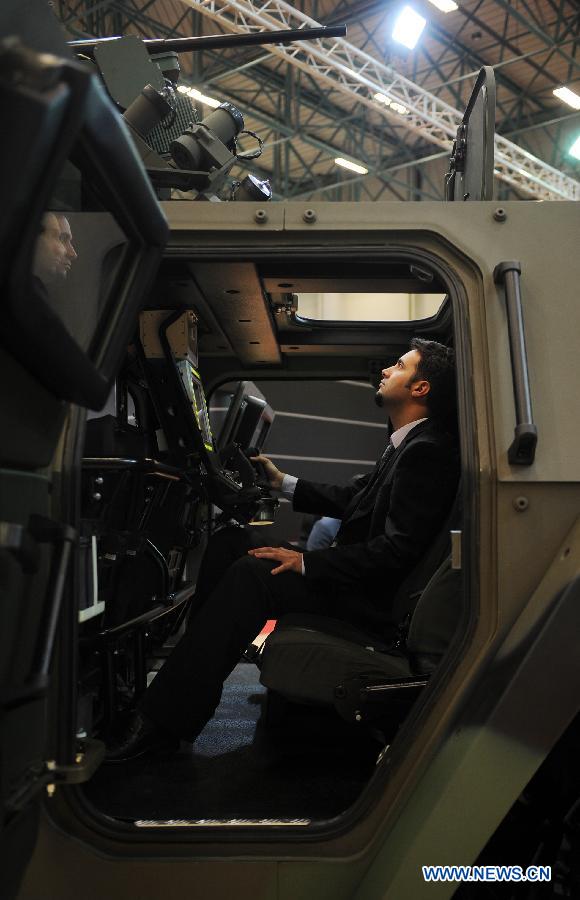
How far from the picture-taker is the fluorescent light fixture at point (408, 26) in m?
9.08

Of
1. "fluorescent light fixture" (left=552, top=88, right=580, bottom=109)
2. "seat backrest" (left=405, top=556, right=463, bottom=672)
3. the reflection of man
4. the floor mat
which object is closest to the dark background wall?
"fluorescent light fixture" (left=552, top=88, right=580, bottom=109)

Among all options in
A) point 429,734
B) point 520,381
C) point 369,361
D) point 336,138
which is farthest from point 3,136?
point 336,138

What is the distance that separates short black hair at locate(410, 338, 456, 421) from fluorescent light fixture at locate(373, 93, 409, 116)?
8506 millimetres

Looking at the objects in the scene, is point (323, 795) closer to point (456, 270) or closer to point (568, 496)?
point (568, 496)

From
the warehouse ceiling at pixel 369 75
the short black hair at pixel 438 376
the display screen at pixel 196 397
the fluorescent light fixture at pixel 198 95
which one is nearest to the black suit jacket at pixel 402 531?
the short black hair at pixel 438 376

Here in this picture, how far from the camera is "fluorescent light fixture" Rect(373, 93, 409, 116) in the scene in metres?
10.3

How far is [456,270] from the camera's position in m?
1.91

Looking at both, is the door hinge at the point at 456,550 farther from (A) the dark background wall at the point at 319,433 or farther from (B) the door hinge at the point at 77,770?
(A) the dark background wall at the point at 319,433

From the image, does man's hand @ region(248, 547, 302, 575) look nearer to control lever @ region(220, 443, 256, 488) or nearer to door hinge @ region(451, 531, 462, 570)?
door hinge @ region(451, 531, 462, 570)

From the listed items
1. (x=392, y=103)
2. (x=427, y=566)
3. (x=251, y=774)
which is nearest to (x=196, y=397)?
(x=427, y=566)

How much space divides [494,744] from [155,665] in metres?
2.31

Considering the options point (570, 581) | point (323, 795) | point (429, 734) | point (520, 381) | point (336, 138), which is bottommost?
point (323, 795)

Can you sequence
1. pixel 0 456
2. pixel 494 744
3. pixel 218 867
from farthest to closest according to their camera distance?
pixel 218 867 < pixel 494 744 < pixel 0 456

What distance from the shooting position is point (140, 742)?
8.07 ft
